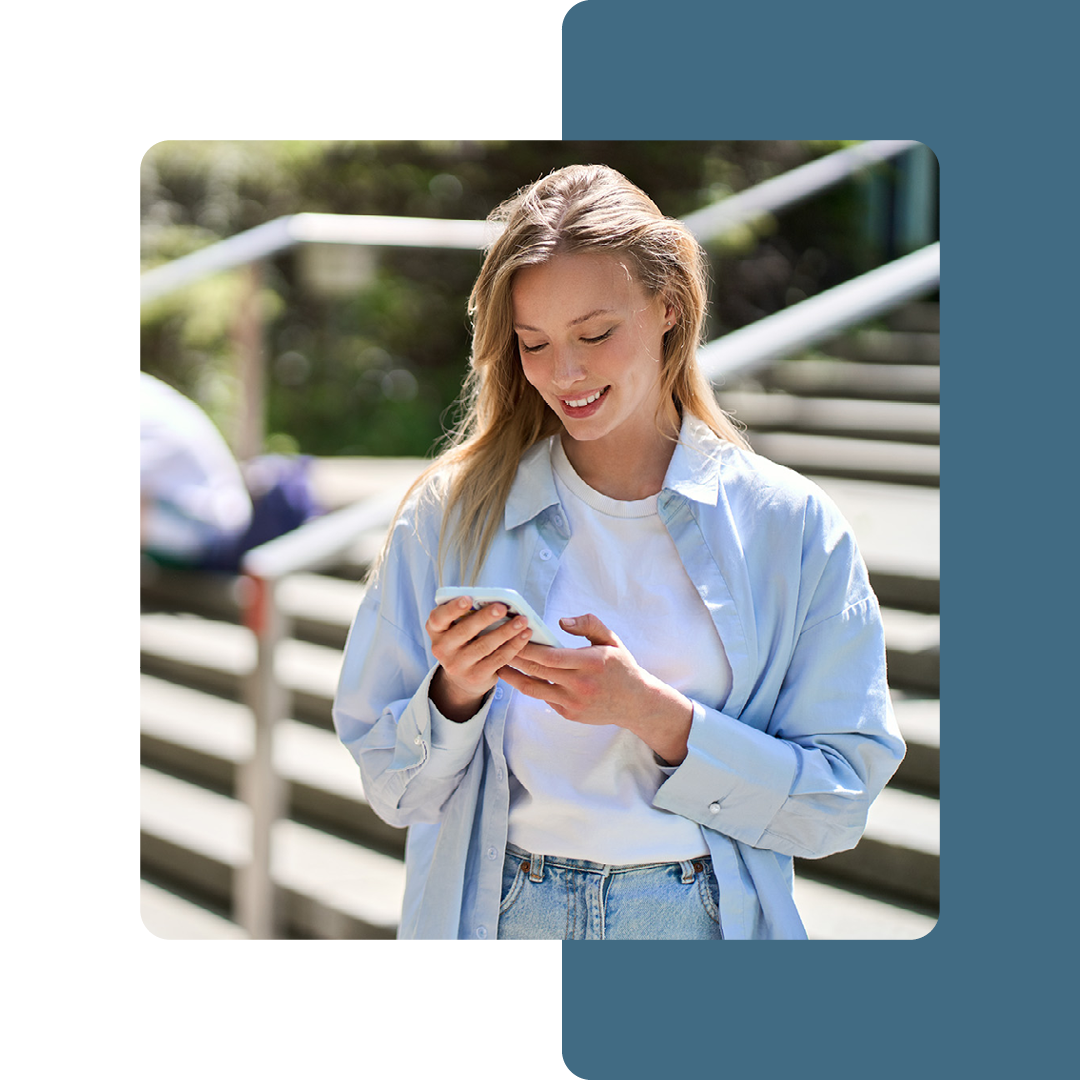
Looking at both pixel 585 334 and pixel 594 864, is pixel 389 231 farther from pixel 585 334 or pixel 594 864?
pixel 594 864

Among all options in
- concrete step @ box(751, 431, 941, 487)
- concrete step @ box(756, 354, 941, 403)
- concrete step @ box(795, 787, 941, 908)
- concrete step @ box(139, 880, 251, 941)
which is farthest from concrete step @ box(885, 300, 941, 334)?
concrete step @ box(139, 880, 251, 941)

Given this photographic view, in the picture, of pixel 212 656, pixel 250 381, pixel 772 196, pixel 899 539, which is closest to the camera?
pixel 899 539

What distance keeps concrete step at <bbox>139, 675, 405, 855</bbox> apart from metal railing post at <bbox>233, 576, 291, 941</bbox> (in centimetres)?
4

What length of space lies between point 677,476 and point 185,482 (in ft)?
6.18

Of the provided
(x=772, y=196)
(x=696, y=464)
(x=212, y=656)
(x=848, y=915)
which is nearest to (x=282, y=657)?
(x=212, y=656)

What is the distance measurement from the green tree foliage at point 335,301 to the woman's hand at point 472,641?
4002 millimetres

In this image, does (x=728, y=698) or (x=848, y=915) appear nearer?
(x=728, y=698)

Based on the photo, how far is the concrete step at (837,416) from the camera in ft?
10.5

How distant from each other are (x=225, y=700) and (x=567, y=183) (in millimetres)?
2677

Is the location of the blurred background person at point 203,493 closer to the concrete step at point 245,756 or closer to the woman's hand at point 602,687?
the concrete step at point 245,756

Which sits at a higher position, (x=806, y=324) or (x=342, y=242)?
(x=342, y=242)

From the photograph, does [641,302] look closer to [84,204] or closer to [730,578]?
[730,578]

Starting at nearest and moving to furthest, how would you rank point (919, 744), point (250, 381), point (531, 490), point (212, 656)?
point (531, 490), point (919, 744), point (212, 656), point (250, 381)

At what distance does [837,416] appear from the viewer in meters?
3.39
